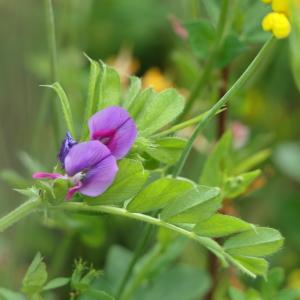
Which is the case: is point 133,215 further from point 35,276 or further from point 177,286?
point 177,286

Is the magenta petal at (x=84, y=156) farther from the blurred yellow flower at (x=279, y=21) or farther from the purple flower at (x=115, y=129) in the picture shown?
the blurred yellow flower at (x=279, y=21)

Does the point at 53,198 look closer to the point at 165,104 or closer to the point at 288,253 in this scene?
the point at 165,104

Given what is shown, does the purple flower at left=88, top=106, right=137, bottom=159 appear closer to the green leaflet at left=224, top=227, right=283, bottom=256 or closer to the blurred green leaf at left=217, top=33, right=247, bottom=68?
the green leaflet at left=224, top=227, right=283, bottom=256

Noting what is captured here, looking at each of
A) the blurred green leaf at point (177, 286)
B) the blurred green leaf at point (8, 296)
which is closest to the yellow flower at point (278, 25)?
the blurred green leaf at point (8, 296)

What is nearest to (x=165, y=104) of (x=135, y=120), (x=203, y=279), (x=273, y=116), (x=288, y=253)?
(x=135, y=120)

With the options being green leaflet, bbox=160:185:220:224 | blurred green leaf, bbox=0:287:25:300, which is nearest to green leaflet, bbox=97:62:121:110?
green leaflet, bbox=160:185:220:224
